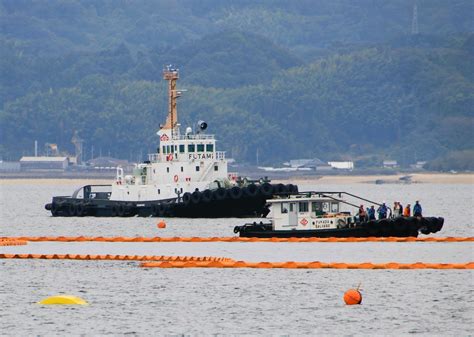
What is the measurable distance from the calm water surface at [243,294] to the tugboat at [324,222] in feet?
5.45

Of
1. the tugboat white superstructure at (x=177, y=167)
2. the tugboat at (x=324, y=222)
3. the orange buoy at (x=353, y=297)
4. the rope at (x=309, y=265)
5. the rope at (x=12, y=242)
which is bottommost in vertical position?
the orange buoy at (x=353, y=297)

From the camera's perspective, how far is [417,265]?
60094 mm

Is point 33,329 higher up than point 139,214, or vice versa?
point 139,214

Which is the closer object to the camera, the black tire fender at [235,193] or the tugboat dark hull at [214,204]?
the black tire fender at [235,193]

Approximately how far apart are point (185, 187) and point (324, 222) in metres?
25.7

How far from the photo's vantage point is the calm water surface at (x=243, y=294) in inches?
1833

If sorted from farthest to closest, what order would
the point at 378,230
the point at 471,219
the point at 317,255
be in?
1. the point at 471,219
2. the point at 378,230
3. the point at 317,255

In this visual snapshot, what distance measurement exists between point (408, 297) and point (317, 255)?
45.8ft

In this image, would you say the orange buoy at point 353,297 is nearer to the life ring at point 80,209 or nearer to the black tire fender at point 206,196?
the black tire fender at point 206,196

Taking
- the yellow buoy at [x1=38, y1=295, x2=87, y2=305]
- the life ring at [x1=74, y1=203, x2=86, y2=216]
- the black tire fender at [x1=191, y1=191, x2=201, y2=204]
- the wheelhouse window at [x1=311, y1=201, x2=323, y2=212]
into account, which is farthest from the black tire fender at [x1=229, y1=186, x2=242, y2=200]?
the yellow buoy at [x1=38, y1=295, x2=87, y2=305]

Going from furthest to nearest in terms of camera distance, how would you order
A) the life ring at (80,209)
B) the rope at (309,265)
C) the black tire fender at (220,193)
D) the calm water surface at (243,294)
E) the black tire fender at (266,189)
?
the life ring at (80,209) < the black tire fender at (220,193) < the black tire fender at (266,189) < the rope at (309,265) < the calm water surface at (243,294)

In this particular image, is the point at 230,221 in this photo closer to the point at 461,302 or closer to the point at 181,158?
the point at 181,158

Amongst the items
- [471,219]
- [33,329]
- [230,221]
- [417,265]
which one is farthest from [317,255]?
[471,219]

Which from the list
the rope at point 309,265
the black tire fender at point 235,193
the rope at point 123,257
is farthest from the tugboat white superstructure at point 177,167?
the rope at point 309,265
